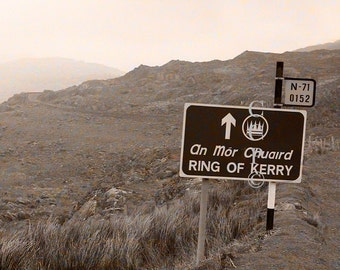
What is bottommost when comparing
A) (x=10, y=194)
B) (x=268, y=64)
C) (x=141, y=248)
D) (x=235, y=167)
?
(x=10, y=194)

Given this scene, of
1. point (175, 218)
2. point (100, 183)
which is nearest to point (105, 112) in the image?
point (100, 183)

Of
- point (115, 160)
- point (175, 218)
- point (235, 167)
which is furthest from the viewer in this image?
point (115, 160)

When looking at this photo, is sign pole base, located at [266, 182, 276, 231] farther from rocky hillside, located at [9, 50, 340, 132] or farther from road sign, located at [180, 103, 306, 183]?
rocky hillside, located at [9, 50, 340, 132]

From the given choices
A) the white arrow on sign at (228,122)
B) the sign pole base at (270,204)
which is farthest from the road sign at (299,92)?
the sign pole base at (270,204)

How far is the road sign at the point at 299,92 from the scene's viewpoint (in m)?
5.64

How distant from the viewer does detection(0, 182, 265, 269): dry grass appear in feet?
18.8

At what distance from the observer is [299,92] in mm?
5660

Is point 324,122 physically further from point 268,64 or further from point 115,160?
point 268,64

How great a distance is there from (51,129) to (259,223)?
21557 millimetres

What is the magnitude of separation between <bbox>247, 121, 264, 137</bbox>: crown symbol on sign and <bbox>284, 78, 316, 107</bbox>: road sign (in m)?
0.46

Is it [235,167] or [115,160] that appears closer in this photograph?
[235,167]

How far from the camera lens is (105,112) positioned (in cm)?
3198

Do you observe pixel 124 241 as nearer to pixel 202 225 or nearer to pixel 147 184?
pixel 202 225

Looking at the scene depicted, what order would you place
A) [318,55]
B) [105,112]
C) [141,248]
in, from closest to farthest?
[141,248], [105,112], [318,55]
